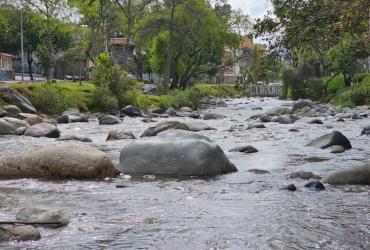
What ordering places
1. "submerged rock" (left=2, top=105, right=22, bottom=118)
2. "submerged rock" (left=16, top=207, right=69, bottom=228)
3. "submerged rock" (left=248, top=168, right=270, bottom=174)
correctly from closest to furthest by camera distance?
"submerged rock" (left=16, top=207, right=69, bottom=228), "submerged rock" (left=248, top=168, right=270, bottom=174), "submerged rock" (left=2, top=105, right=22, bottom=118)

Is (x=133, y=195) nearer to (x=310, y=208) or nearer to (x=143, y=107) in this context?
(x=310, y=208)

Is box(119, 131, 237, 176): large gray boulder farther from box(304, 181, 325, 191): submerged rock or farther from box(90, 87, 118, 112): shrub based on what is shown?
box(90, 87, 118, 112): shrub

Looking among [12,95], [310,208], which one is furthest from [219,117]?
[310,208]

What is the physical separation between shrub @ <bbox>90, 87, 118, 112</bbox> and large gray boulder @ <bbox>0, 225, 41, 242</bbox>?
84.8 feet

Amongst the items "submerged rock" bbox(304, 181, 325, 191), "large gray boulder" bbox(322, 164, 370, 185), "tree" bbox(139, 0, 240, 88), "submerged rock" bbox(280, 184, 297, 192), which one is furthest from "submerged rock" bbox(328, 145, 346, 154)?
"tree" bbox(139, 0, 240, 88)

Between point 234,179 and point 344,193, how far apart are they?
198 centimetres

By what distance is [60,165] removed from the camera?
943 cm

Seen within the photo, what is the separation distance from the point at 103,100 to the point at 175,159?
2207cm

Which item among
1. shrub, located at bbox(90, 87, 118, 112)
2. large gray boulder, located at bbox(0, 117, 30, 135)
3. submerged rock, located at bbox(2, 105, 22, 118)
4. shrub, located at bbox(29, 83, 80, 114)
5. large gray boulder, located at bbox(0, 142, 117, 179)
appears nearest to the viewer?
large gray boulder, located at bbox(0, 142, 117, 179)

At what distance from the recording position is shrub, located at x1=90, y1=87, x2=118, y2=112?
31344 mm

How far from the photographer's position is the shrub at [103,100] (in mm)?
31344

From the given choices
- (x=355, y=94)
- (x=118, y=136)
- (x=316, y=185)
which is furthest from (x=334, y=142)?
(x=355, y=94)

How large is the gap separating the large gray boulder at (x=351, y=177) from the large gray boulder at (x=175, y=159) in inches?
76.7

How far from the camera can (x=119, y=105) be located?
33.0m
